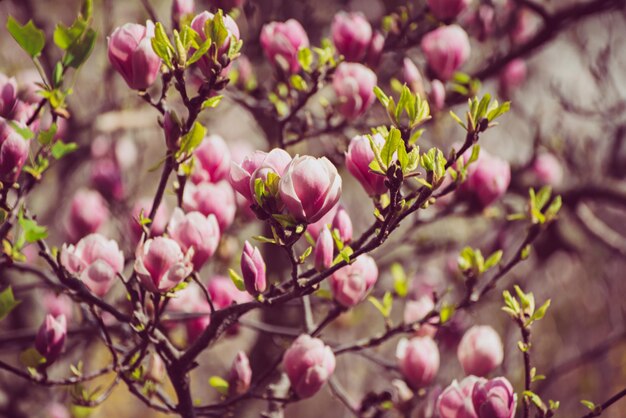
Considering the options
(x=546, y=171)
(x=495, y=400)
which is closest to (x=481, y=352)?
(x=495, y=400)

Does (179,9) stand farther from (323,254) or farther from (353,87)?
(323,254)

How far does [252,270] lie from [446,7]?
1.00 metres

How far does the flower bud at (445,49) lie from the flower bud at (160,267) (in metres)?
0.94

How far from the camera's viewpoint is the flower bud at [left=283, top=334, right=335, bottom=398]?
3.81ft

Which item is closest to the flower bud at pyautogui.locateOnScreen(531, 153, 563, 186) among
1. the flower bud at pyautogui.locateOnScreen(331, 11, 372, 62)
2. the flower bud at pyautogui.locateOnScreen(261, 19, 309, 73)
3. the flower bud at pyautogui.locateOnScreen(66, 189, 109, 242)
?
the flower bud at pyautogui.locateOnScreen(331, 11, 372, 62)

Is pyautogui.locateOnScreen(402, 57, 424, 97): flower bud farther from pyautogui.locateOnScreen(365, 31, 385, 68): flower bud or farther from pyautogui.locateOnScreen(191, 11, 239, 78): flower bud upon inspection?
pyautogui.locateOnScreen(191, 11, 239, 78): flower bud

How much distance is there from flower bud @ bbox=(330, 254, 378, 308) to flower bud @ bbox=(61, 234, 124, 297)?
41cm

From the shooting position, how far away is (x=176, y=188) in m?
1.20

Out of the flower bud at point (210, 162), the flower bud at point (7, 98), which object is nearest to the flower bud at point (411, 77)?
the flower bud at point (210, 162)

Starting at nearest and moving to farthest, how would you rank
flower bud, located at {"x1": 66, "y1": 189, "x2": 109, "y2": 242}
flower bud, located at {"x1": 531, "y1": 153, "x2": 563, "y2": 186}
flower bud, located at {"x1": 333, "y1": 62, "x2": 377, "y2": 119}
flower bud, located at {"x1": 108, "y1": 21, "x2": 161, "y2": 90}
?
flower bud, located at {"x1": 108, "y1": 21, "x2": 161, "y2": 90}, flower bud, located at {"x1": 333, "y1": 62, "x2": 377, "y2": 119}, flower bud, located at {"x1": 66, "y1": 189, "x2": 109, "y2": 242}, flower bud, located at {"x1": 531, "y1": 153, "x2": 563, "y2": 186}

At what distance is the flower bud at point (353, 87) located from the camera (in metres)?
1.43

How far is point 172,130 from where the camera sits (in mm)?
1014

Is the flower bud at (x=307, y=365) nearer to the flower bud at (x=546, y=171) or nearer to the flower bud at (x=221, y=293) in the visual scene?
the flower bud at (x=221, y=293)

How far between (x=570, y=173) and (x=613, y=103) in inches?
19.7
